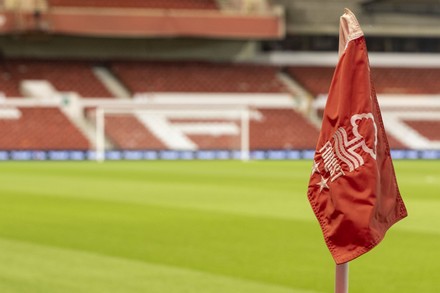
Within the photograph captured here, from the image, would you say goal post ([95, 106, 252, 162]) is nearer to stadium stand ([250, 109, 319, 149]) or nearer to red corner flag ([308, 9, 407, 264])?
stadium stand ([250, 109, 319, 149])

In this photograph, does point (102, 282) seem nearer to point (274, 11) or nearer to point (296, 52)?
point (274, 11)

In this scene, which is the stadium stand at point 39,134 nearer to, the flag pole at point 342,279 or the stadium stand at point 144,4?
the stadium stand at point 144,4

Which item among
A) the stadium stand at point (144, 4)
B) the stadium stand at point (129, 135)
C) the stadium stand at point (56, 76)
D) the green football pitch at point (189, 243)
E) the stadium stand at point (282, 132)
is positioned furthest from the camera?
the stadium stand at point (144, 4)

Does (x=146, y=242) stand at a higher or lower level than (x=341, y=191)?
lower

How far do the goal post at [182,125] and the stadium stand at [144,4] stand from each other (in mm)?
4081

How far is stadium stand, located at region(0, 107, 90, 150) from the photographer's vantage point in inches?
1241

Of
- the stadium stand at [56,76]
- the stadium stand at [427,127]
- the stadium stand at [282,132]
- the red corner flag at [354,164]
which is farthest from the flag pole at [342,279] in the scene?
the stadium stand at [427,127]

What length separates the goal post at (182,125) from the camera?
32.3m

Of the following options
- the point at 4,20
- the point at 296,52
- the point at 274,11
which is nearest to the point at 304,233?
the point at 4,20

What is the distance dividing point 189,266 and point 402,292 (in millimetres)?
1687

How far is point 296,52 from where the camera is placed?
38625mm

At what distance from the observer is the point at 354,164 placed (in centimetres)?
342

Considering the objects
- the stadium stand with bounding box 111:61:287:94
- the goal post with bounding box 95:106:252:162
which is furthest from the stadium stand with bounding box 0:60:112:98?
the goal post with bounding box 95:106:252:162

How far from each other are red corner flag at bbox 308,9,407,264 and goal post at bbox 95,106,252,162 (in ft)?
92.2
